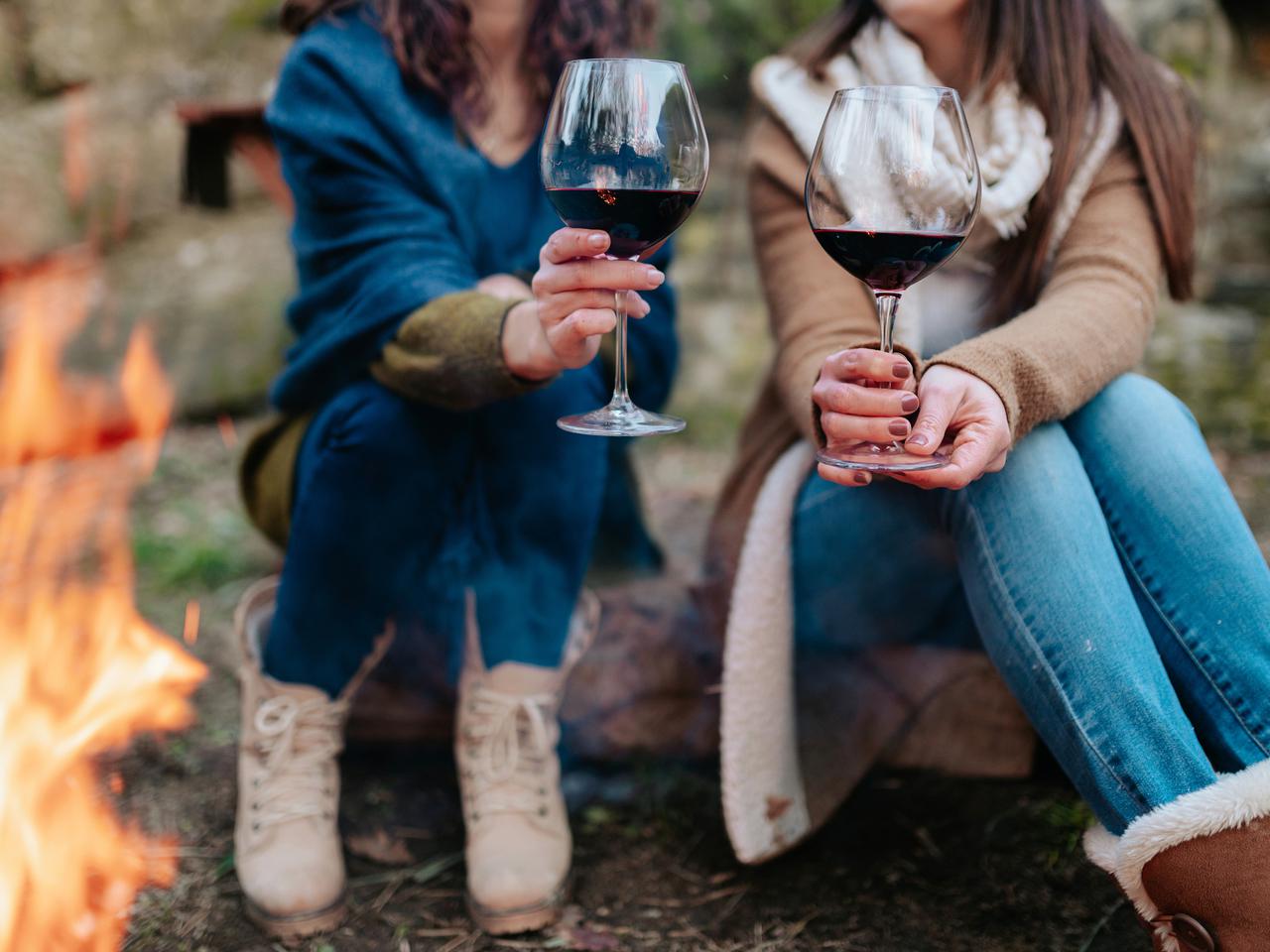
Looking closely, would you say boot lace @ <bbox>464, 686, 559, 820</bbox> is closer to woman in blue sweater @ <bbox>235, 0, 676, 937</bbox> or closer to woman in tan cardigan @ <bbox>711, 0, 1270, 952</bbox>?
woman in blue sweater @ <bbox>235, 0, 676, 937</bbox>

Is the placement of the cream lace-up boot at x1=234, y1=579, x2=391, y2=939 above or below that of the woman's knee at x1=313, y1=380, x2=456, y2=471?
below

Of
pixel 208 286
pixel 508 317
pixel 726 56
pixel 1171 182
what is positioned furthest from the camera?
pixel 726 56

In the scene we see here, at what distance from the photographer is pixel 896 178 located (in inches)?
43.4

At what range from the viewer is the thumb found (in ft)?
3.80

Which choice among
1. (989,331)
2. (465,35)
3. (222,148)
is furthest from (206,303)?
(989,331)

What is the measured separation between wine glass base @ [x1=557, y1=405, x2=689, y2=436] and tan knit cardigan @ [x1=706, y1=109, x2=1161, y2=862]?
0.33 m

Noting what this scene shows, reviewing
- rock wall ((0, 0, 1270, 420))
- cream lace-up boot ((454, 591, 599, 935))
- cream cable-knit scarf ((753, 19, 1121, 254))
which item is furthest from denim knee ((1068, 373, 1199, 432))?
rock wall ((0, 0, 1270, 420))

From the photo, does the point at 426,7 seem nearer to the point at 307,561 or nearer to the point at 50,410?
the point at 307,561

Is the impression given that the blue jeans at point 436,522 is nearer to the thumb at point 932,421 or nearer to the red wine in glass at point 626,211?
the red wine in glass at point 626,211

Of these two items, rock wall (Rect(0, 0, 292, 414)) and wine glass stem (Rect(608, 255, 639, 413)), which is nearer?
wine glass stem (Rect(608, 255, 639, 413))

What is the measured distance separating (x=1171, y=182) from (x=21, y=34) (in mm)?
3085

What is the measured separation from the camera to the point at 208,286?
3615 millimetres

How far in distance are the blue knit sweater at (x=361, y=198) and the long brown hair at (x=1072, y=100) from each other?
588 mm

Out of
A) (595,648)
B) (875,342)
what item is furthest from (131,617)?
(875,342)
